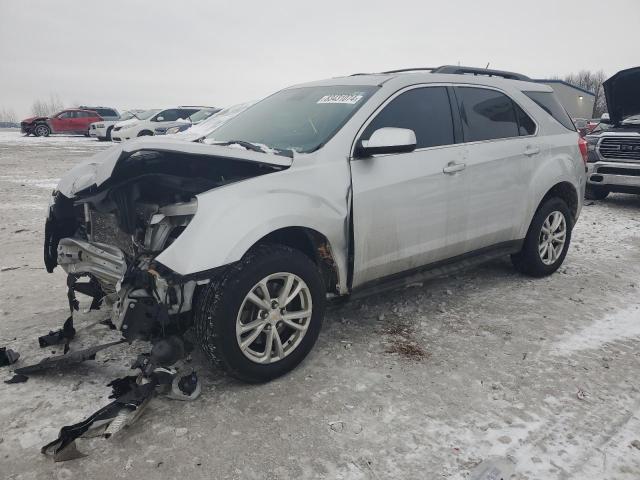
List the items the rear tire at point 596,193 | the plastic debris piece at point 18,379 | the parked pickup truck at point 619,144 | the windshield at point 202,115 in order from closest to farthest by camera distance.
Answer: the plastic debris piece at point 18,379
the parked pickup truck at point 619,144
the rear tire at point 596,193
the windshield at point 202,115

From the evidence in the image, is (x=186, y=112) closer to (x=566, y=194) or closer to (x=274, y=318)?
(x=566, y=194)

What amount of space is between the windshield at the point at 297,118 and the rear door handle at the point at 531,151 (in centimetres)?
170

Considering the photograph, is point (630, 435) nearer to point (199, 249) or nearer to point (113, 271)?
point (199, 249)

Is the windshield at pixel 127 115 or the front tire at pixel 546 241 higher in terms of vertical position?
the windshield at pixel 127 115

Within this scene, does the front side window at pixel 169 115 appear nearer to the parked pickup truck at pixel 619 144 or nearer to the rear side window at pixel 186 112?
the rear side window at pixel 186 112

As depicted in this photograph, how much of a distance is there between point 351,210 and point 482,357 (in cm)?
132

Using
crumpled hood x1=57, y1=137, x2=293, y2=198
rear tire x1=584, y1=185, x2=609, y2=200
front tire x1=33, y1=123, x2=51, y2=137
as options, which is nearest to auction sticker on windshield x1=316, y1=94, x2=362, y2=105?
crumpled hood x1=57, y1=137, x2=293, y2=198

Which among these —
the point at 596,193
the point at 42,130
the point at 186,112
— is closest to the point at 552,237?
the point at 596,193

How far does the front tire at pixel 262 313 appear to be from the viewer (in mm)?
2633

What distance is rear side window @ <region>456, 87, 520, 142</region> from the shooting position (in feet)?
12.9

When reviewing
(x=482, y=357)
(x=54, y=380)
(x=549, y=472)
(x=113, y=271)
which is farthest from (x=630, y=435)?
(x=54, y=380)

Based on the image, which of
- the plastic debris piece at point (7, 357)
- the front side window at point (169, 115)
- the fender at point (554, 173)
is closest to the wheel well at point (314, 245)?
the plastic debris piece at point (7, 357)

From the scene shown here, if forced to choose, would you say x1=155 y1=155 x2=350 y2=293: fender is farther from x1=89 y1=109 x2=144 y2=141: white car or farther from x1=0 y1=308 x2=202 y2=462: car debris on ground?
x1=89 y1=109 x2=144 y2=141: white car

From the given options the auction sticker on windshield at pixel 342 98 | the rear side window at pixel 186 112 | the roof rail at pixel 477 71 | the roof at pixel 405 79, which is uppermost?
the rear side window at pixel 186 112
